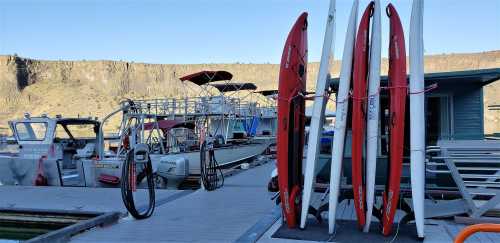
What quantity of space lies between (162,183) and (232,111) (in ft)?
29.6

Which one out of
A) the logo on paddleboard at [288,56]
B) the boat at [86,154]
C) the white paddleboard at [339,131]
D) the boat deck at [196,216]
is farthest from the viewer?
the boat at [86,154]

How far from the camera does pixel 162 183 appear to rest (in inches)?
520

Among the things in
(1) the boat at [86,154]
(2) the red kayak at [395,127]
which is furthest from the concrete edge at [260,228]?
(1) the boat at [86,154]

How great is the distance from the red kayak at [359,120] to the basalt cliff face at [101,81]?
54.9m

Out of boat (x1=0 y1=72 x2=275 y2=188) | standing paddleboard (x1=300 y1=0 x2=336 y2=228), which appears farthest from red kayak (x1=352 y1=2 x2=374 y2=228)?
boat (x1=0 y1=72 x2=275 y2=188)

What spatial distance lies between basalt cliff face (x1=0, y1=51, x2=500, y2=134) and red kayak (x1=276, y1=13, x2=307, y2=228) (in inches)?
2136

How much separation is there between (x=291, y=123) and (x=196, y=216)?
245 cm

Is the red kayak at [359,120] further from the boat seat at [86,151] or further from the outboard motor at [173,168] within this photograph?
the boat seat at [86,151]

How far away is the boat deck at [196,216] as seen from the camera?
6.28 meters

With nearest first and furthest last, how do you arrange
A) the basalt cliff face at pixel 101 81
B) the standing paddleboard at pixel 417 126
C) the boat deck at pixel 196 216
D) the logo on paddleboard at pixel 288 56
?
the standing paddleboard at pixel 417 126 → the boat deck at pixel 196 216 → the logo on paddleboard at pixel 288 56 → the basalt cliff face at pixel 101 81

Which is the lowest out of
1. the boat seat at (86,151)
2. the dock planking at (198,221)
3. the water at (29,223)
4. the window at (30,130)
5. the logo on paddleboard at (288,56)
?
the water at (29,223)

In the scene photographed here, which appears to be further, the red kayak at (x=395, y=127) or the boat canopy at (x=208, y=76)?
the boat canopy at (x=208, y=76)

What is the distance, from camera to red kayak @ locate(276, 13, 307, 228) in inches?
249

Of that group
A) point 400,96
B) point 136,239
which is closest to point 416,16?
point 400,96
